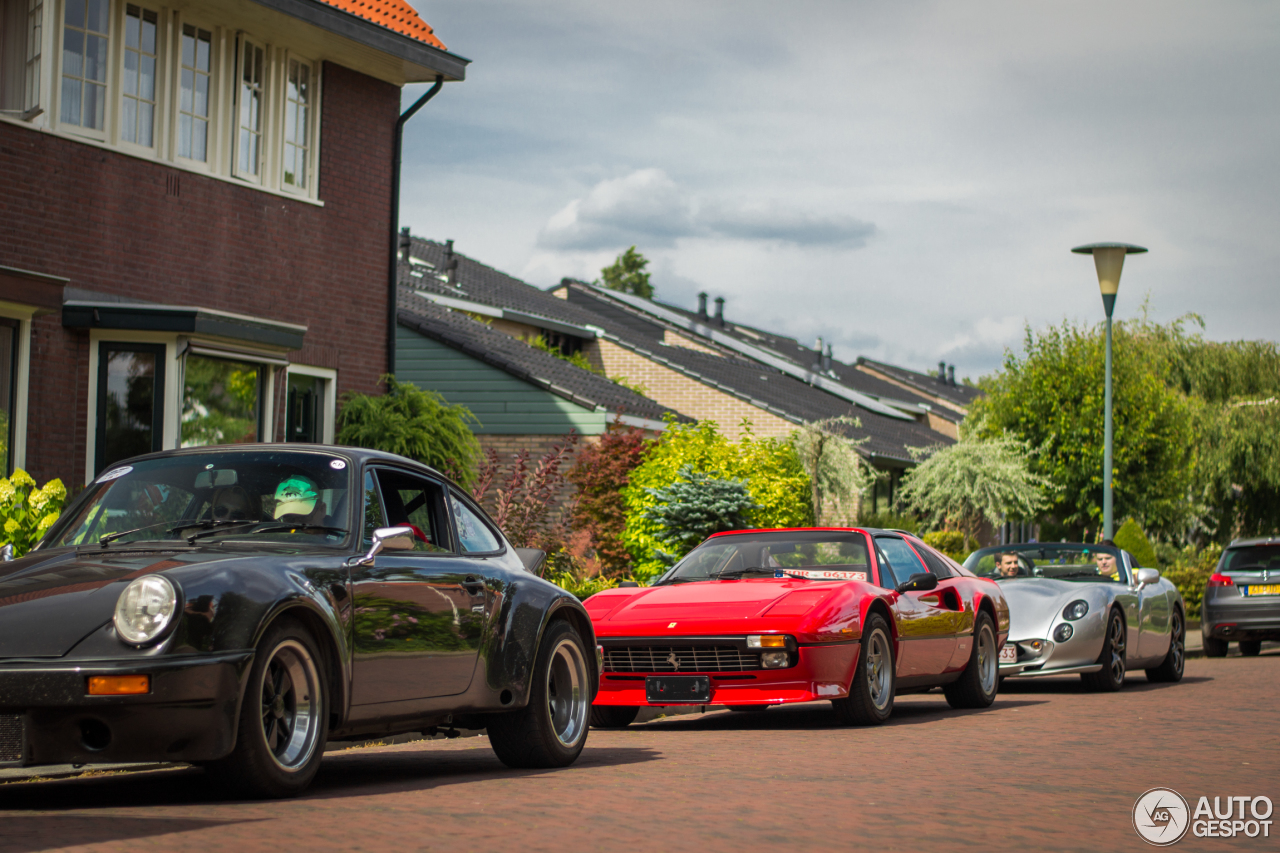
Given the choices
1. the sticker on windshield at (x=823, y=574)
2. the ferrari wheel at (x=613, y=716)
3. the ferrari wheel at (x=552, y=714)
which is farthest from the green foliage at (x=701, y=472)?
the ferrari wheel at (x=552, y=714)

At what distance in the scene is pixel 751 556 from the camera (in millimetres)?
11867

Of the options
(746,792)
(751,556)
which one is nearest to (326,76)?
(751,556)

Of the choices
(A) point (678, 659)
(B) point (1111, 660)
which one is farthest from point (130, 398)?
(B) point (1111, 660)

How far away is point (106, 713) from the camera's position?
5.66m

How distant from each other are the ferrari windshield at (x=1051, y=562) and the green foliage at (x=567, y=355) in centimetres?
2032

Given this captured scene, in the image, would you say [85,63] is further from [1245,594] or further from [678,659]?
[1245,594]

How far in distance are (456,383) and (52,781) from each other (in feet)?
68.6

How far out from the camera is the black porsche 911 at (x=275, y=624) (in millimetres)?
5703

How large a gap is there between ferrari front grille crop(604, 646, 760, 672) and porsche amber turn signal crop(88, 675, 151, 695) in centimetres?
521

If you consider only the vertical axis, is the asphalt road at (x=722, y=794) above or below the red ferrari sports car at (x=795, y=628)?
below

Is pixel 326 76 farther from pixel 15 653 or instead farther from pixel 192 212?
pixel 15 653

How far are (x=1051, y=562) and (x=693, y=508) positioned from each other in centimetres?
591

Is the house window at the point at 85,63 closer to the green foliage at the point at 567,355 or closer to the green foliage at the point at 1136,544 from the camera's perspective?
the green foliage at the point at 567,355

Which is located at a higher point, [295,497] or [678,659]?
[295,497]
